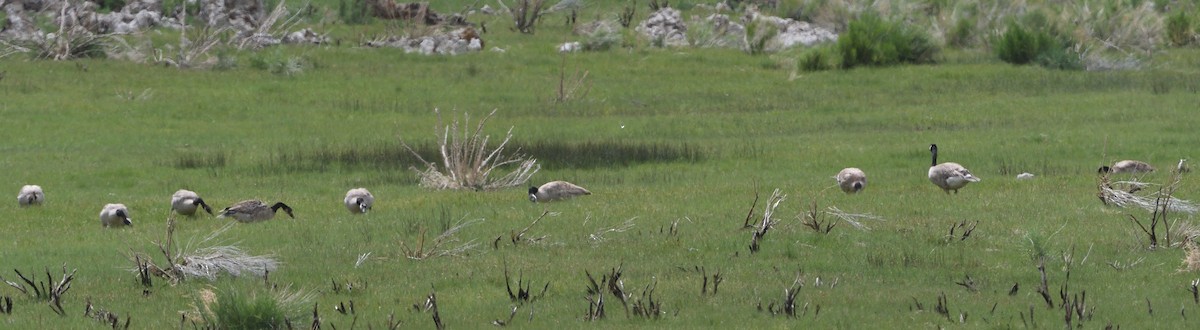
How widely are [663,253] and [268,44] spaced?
23.7 metres

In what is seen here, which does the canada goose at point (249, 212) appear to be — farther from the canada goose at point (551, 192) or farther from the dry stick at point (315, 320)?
the dry stick at point (315, 320)

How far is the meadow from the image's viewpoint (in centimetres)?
1152

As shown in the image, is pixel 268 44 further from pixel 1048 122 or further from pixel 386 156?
pixel 1048 122

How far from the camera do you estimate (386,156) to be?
916 inches

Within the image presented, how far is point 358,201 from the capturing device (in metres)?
16.7

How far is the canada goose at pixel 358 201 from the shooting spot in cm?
1669

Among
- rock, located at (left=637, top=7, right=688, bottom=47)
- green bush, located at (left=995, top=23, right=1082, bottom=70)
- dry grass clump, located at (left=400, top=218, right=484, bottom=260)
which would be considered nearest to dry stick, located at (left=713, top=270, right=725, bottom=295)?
dry grass clump, located at (left=400, top=218, right=484, bottom=260)

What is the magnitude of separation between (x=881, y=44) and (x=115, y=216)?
19203 millimetres

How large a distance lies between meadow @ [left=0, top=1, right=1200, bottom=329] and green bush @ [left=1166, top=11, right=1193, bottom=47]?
1517 mm

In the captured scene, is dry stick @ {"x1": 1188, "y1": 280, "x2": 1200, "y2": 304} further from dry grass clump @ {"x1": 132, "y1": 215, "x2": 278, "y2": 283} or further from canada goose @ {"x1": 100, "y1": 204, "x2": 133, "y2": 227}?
canada goose @ {"x1": 100, "y1": 204, "x2": 133, "y2": 227}

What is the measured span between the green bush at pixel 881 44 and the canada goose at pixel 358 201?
55.5 ft

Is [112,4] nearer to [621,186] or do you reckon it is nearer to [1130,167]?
[621,186]

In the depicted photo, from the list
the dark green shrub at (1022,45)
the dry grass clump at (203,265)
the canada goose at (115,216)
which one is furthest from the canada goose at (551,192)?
the dark green shrub at (1022,45)

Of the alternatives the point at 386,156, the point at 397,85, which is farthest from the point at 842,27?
the point at 386,156
